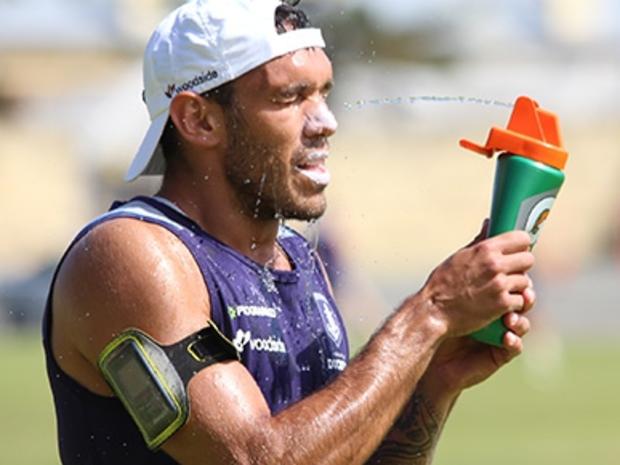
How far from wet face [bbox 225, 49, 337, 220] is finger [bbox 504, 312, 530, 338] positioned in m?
0.66

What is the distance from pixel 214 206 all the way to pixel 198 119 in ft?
0.86

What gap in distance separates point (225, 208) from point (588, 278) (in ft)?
132

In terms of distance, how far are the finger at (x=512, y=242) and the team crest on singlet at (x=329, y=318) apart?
2.67ft

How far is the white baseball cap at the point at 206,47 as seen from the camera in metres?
5.09

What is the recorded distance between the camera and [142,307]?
4.69m

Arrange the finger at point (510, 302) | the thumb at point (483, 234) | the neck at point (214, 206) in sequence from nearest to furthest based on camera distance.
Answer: the finger at point (510, 302) < the thumb at point (483, 234) < the neck at point (214, 206)

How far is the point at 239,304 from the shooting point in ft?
16.3

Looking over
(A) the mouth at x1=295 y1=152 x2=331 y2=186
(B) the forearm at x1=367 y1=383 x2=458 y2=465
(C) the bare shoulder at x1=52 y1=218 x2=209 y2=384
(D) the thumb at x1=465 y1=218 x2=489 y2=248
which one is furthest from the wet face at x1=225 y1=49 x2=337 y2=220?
(B) the forearm at x1=367 y1=383 x2=458 y2=465

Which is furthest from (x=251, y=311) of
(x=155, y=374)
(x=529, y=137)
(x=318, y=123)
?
(x=529, y=137)

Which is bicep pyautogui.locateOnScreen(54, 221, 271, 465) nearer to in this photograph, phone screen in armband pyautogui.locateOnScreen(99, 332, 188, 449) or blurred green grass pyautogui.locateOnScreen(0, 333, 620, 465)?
phone screen in armband pyautogui.locateOnScreen(99, 332, 188, 449)

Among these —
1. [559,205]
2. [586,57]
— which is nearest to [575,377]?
[559,205]

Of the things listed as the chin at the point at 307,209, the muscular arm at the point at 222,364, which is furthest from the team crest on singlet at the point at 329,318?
the muscular arm at the point at 222,364

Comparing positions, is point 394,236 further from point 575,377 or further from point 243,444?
point 243,444

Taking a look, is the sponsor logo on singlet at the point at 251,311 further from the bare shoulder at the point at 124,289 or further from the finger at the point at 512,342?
the finger at the point at 512,342
